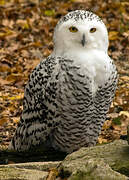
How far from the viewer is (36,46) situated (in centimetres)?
812

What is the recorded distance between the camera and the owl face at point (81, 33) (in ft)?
13.1

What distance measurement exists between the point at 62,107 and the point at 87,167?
165 cm

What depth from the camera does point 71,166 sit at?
2.65 metres

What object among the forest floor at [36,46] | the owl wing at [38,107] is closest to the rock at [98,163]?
the owl wing at [38,107]

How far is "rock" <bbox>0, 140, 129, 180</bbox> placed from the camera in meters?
2.48

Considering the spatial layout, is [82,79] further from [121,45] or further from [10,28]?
[10,28]

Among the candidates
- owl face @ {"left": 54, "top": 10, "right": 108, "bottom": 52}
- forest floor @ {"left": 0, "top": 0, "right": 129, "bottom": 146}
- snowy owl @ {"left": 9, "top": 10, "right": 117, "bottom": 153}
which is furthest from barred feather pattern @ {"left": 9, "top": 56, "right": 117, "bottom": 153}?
forest floor @ {"left": 0, "top": 0, "right": 129, "bottom": 146}

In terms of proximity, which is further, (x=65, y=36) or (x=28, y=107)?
(x=28, y=107)

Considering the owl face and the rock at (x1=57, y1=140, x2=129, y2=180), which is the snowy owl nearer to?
the owl face

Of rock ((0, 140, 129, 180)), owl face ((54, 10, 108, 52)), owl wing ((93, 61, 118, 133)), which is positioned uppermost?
owl face ((54, 10, 108, 52))

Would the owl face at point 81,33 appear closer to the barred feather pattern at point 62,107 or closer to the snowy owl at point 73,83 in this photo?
the snowy owl at point 73,83

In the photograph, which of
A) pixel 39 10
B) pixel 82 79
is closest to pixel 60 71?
pixel 82 79

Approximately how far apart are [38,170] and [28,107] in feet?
4.51

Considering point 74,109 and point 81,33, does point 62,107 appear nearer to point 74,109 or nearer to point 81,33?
point 74,109
